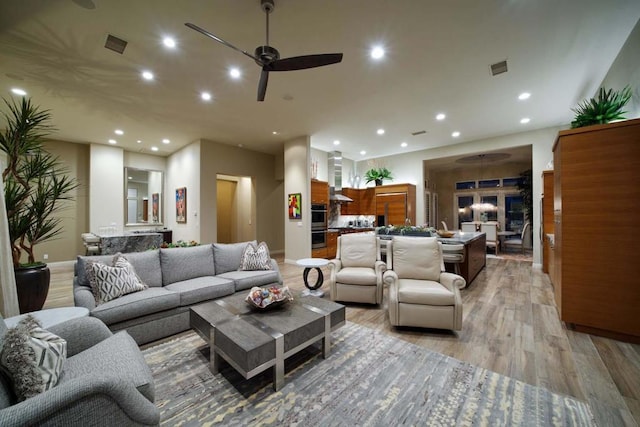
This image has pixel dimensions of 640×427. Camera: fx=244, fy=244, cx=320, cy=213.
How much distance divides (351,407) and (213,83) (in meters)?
4.42

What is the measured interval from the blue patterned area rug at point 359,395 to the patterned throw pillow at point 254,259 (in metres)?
1.47

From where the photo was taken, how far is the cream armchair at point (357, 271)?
3420 millimetres

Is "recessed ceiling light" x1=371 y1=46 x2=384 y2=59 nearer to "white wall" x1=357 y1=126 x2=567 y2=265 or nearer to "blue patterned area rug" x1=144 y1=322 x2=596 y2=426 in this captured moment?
"blue patterned area rug" x1=144 y1=322 x2=596 y2=426

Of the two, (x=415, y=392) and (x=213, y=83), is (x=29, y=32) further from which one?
(x=415, y=392)

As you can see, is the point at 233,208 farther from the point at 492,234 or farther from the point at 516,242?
the point at 516,242

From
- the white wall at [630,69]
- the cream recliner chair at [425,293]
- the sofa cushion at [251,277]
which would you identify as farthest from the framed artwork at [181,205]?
the white wall at [630,69]

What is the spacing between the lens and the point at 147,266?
3.03 metres

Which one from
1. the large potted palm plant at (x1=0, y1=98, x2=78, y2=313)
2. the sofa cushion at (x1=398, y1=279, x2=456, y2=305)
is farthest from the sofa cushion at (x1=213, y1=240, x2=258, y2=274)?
the sofa cushion at (x1=398, y1=279, x2=456, y2=305)

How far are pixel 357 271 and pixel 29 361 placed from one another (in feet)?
10.1

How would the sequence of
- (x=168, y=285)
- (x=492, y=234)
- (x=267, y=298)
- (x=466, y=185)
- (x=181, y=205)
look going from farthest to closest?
(x=466, y=185), (x=492, y=234), (x=181, y=205), (x=168, y=285), (x=267, y=298)

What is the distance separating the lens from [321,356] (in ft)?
7.47

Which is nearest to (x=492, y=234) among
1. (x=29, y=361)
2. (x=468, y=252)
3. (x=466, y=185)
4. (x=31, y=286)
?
(x=466, y=185)

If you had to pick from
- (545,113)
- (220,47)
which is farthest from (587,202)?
(220,47)

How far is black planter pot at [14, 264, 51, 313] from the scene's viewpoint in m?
2.77
